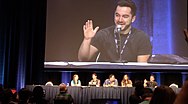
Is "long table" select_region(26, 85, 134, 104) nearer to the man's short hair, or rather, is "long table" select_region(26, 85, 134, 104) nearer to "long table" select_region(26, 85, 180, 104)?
"long table" select_region(26, 85, 180, 104)

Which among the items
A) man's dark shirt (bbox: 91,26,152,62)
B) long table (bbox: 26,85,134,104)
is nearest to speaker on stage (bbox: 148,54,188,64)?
man's dark shirt (bbox: 91,26,152,62)

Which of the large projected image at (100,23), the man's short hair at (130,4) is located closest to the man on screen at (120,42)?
the man's short hair at (130,4)

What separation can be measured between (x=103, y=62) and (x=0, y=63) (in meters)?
3.16

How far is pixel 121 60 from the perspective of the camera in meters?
9.52

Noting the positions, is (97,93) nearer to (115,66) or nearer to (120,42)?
(115,66)

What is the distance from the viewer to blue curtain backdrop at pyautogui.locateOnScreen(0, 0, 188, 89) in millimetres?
9508

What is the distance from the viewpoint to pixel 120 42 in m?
9.48

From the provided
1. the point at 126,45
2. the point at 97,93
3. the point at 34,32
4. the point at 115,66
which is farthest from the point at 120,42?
the point at 34,32

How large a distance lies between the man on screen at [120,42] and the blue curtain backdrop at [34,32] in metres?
0.24

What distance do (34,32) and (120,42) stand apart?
2.85 meters

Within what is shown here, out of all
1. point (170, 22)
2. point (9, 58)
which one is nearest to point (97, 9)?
point (170, 22)

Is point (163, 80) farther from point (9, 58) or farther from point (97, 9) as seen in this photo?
point (9, 58)

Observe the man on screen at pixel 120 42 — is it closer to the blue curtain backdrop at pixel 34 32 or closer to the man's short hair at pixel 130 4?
the man's short hair at pixel 130 4

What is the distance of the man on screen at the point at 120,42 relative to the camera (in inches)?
373
